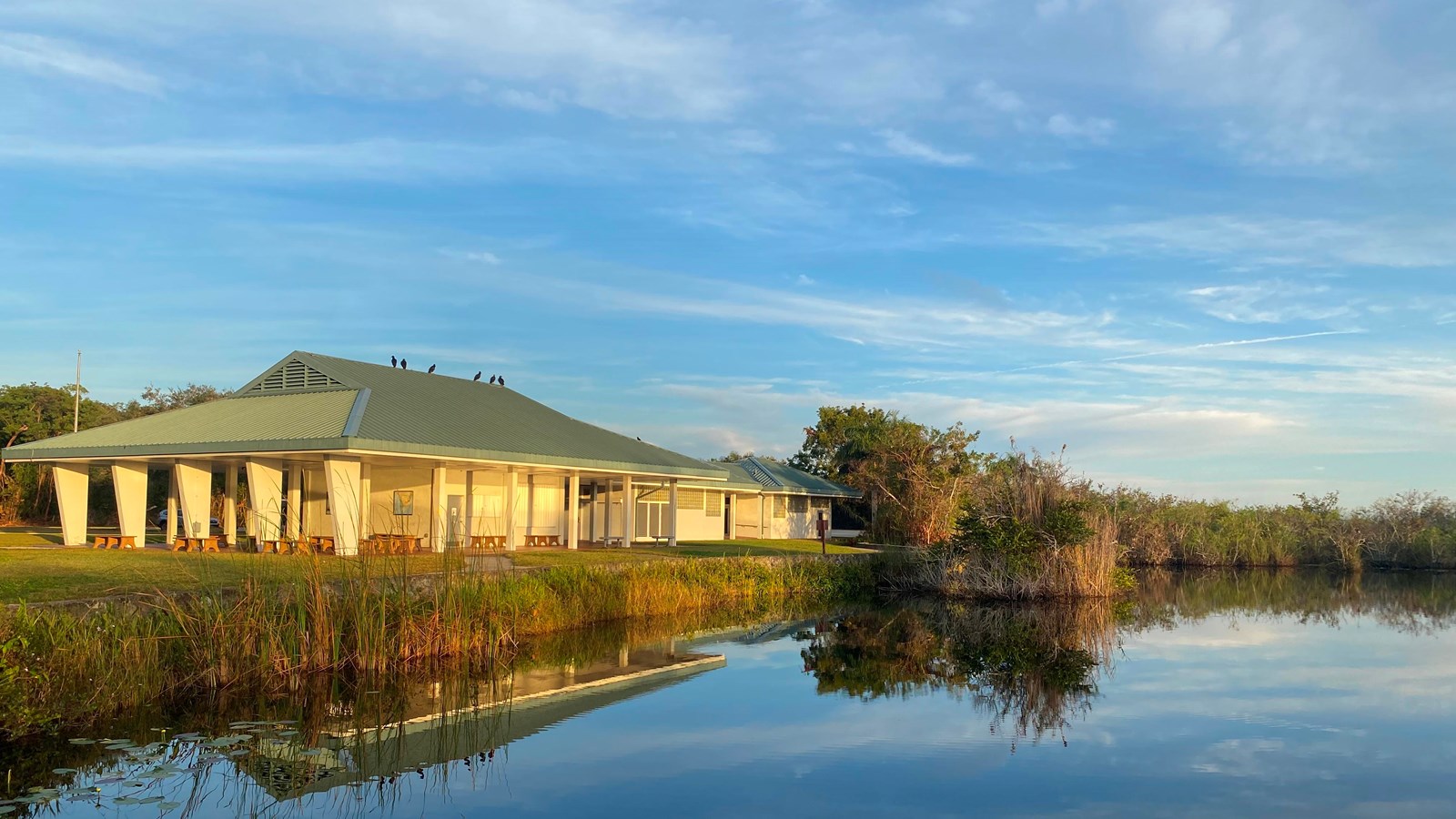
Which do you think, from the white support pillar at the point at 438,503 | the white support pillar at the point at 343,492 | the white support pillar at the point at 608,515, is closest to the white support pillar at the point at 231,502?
the white support pillar at the point at 438,503

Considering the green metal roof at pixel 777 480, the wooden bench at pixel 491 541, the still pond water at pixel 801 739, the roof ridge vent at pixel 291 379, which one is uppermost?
the roof ridge vent at pixel 291 379

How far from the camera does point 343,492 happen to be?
74.2ft

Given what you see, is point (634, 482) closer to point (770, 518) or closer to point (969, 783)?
point (770, 518)

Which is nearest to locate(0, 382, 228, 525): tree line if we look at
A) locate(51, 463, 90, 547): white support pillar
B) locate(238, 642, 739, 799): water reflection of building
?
locate(51, 463, 90, 547): white support pillar

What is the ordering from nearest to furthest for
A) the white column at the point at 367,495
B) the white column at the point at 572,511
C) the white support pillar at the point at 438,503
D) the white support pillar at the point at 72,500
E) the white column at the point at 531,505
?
1. the white support pillar at the point at 438,503
2. the white column at the point at 367,495
3. the white support pillar at the point at 72,500
4. the white column at the point at 572,511
5. the white column at the point at 531,505

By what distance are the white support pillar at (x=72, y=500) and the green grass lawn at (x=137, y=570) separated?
3210 millimetres

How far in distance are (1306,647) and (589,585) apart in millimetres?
13127

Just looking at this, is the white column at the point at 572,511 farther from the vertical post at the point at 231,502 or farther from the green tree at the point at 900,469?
the green tree at the point at 900,469

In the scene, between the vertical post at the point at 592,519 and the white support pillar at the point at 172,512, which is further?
the vertical post at the point at 592,519

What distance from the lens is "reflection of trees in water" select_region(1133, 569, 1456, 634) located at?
25.3 m

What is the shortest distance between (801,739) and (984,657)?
22.7 feet

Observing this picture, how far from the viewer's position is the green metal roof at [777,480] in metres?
42.4

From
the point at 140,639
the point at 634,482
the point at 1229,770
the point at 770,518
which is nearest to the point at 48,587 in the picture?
the point at 140,639

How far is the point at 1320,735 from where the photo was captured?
12172 mm
